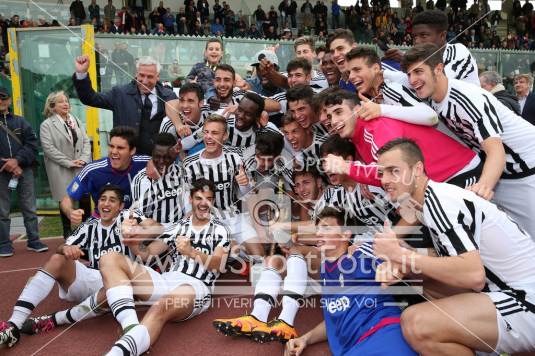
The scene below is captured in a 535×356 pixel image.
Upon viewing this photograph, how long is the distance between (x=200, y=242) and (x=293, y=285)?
0.79 m

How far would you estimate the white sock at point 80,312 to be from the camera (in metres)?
3.61

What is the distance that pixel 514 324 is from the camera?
2.41 m

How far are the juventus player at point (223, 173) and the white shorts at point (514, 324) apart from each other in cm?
217

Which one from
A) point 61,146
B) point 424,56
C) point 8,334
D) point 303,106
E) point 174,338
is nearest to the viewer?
point 424,56

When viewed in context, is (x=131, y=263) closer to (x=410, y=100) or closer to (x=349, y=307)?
(x=349, y=307)

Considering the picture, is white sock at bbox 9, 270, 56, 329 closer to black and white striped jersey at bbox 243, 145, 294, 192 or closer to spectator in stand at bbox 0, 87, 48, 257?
black and white striped jersey at bbox 243, 145, 294, 192

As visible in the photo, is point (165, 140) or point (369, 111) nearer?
point (369, 111)

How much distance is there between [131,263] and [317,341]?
1.39 metres

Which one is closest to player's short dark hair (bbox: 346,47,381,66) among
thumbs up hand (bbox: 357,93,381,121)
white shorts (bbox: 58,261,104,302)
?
thumbs up hand (bbox: 357,93,381,121)

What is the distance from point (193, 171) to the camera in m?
4.35

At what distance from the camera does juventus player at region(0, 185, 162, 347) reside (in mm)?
3518

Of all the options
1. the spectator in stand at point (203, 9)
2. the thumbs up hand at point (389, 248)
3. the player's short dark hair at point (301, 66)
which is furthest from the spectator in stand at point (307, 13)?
the thumbs up hand at point (389, 248)

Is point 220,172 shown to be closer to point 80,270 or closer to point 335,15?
point 80,270

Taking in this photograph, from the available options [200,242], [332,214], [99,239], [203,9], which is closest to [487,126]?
[332,214]
